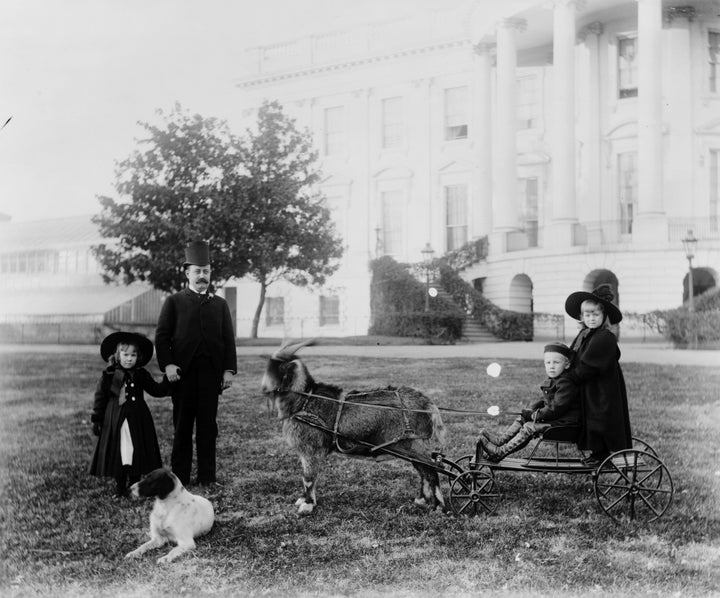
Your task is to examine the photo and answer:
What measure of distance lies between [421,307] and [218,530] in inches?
77.7

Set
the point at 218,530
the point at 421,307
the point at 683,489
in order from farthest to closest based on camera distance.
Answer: the point at 421,307 → the point at 683,489 → the point at 218,530

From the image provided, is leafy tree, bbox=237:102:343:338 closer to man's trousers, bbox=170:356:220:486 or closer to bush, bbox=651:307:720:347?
man's trousers, bbox=170:356:220:486

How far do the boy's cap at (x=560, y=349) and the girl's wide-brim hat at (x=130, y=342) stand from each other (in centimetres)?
245

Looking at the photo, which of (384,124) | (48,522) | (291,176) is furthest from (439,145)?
(48,522)

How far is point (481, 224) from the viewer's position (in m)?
5.37

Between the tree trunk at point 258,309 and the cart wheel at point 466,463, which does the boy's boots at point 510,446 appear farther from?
the tree trunk at point 258,309

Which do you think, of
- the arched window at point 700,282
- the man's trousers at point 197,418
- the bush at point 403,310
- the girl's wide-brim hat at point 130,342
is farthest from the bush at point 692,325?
the girl's wide-brim hat at point 130,342

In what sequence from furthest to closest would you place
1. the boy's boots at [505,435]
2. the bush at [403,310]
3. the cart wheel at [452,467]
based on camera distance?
the bush at [403,310]
the boy's boots at [505,435]
the cart wheel at [452,467]

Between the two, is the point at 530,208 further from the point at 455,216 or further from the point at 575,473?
the point at 575,473

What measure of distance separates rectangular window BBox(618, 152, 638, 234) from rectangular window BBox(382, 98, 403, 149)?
5.82ft

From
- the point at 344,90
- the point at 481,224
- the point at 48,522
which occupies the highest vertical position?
the point at 344,90

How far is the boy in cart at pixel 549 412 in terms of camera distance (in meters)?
4.09

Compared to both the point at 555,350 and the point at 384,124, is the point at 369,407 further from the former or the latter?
the point at 384,124

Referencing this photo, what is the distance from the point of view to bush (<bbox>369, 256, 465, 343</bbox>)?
192 inches
